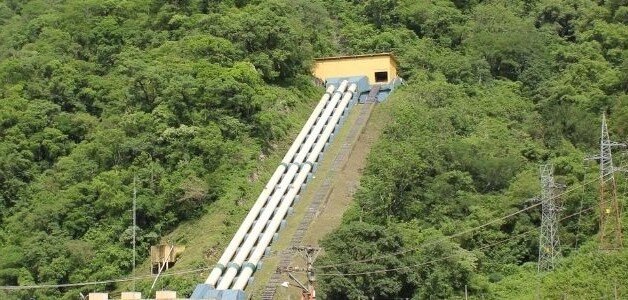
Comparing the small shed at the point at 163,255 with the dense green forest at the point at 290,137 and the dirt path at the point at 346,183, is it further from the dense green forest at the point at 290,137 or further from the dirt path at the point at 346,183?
the dirt path at the point at 346,183

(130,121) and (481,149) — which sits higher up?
(130,121)

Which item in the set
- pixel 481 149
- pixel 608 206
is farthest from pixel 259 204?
pixel 608 206

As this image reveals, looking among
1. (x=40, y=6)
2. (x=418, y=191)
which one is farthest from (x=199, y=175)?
(x=40, y=6)

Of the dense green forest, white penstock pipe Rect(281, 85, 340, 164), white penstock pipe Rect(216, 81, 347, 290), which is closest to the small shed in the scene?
the dense green forest

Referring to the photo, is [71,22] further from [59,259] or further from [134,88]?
[59,259]

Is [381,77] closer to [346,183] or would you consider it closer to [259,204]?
[346,183]

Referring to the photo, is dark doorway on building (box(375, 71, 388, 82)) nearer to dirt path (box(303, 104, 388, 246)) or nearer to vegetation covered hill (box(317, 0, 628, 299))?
vegetation covered hill (box(317, 0, 628, 299))
